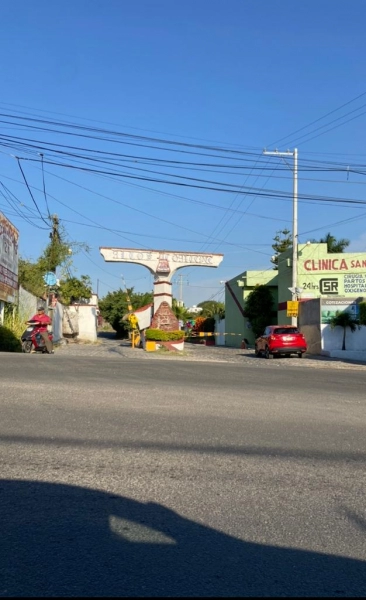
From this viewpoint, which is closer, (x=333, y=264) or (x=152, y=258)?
(x=152, y=258)

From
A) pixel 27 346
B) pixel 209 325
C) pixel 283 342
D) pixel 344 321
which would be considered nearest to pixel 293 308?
pixel 344 321

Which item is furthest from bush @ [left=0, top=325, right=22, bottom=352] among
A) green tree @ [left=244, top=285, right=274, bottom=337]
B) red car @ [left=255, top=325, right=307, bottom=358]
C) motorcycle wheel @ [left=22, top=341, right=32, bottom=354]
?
green tree @ [left=244, top=285, right=274, bottom=337]

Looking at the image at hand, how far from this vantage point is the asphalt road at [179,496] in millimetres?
3891

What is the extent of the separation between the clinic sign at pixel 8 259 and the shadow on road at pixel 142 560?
20.7m

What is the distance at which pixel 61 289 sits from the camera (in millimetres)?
41969

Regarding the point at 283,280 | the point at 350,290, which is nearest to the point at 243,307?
the point at 283,280

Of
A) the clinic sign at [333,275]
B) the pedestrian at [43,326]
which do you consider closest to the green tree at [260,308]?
the clinic sign at [333,275]

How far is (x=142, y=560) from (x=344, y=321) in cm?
2717

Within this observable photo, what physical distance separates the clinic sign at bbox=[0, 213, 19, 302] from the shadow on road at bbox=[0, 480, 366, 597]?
20704 mm

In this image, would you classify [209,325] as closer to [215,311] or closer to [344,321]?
[215,311]

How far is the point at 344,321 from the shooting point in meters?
30.0

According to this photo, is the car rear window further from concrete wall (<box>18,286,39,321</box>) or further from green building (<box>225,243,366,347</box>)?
concrete wall (<box>18,286,39,321</box>)

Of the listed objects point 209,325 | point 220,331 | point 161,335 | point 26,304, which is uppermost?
point 26,304

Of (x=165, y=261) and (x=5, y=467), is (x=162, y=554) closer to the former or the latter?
(x=5, y=467)
